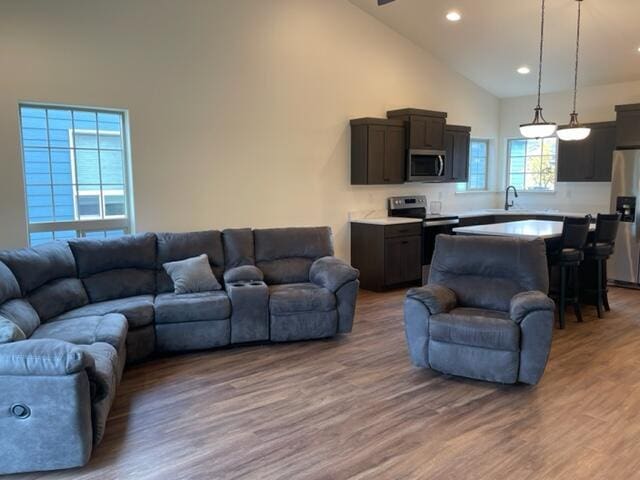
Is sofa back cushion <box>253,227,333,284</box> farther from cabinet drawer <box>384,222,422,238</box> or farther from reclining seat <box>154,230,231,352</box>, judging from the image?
cabinet drawer <box>384,222,422,238</box>

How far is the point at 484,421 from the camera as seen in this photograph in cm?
304

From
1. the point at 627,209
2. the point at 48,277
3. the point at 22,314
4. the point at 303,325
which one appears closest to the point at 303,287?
the point at 303,325

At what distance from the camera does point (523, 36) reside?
6.25 m

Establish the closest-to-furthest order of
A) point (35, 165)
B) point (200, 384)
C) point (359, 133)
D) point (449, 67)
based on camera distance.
A: point (200, 384) → point (35, 165) → point (359, 133) → point (449, 67)

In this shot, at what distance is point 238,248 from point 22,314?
2.04 meters

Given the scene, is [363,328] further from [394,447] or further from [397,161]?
[397,161]

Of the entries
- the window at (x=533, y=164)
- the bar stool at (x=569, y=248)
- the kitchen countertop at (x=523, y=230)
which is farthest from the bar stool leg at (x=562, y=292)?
the window at (x=533, y=164)

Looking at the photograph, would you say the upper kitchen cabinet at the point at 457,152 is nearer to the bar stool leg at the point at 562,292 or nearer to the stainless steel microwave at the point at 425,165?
the stainless steel microwave at the point at 425,165

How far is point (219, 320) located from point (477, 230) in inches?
111

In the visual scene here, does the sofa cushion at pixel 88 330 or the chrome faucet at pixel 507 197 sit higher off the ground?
the chrome faucet at pixel 507 197

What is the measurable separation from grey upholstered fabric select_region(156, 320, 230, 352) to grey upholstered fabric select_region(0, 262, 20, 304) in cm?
108

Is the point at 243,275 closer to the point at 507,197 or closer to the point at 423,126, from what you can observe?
the point at 423,126

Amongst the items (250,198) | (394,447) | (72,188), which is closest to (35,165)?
(72,188)

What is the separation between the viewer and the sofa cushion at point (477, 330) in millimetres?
3412
